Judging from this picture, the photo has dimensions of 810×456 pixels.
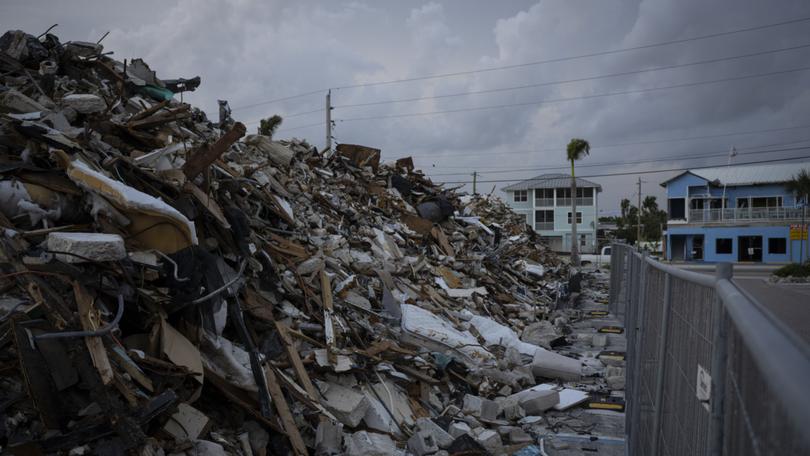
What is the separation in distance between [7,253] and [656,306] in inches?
188

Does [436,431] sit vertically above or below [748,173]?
below

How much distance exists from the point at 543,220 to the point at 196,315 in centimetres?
4672

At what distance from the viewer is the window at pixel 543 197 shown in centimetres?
4903

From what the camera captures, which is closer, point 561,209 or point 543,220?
point 561,209

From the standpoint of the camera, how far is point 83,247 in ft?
13.6

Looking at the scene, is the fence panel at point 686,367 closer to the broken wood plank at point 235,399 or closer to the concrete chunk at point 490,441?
the concrete chunk at point 490,441

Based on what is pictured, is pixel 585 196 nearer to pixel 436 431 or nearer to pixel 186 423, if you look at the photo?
pixel 436 431

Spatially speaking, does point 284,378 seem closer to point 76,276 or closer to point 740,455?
point 76,276

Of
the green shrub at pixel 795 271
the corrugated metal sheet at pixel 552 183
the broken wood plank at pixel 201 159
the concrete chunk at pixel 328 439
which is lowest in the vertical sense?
the concrete chunk at pixel 328 439

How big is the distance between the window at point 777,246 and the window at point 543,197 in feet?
Result: 56.2

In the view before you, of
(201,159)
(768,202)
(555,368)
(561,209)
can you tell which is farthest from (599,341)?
(561,209)

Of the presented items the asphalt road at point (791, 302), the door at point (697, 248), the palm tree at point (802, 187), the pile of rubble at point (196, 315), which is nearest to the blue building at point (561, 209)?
the door at point (697, 248)

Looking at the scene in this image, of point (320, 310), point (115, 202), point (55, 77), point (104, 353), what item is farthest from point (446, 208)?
point (104, 353)

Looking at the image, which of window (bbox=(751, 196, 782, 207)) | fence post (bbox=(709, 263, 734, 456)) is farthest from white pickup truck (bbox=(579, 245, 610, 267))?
fence post (bbox=(709, 263, 734, 456))
